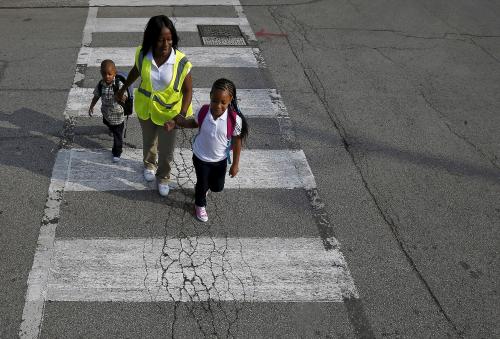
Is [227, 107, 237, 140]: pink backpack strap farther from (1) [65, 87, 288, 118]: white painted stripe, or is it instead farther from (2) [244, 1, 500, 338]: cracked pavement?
(1) [65, 87, 288, 118]: white painted stripe

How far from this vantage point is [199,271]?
4.41 m

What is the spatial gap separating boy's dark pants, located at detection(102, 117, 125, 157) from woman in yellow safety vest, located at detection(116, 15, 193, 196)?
52 centimetres

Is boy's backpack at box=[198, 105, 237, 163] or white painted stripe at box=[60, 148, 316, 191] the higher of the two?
boy's backpack at box=[198, 105, 237, 163]

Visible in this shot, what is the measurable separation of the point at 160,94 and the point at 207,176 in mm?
918

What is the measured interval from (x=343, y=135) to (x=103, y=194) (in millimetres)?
3311

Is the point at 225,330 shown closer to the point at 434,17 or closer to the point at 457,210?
the point at 457,210

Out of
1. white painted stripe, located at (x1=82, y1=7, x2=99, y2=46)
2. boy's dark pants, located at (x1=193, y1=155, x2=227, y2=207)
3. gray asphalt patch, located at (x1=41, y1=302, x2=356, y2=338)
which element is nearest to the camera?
gray asphalt patch, located at (x1=41, y1=302, x2=356, y2=338)

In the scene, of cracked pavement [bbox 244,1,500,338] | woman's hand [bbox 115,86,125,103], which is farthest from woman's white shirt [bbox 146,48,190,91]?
cracked pavement [bbox 244,1,500,338]

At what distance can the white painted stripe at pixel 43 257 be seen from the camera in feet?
12.7

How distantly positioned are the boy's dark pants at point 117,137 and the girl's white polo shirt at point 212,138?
4.64 ft

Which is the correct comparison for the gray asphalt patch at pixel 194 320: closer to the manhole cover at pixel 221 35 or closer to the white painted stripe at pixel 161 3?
the manhole cover at pixel 221 35

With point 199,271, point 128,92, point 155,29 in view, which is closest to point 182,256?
point 199,271

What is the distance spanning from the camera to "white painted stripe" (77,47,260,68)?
8.05 metres

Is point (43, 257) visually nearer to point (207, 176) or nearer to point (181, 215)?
point (181, 215)
